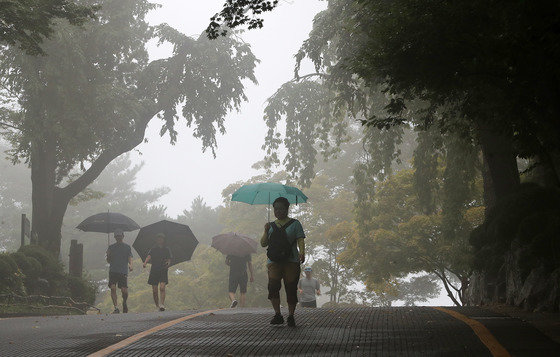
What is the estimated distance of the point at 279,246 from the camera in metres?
9.51

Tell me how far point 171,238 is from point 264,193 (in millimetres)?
6898

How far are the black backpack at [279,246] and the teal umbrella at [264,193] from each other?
279 cm

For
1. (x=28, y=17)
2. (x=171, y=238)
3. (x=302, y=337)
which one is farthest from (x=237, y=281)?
(x=302, y=337)

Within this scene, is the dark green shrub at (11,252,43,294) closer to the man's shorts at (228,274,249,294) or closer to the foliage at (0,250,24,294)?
the foliage at (0,250,24,294)

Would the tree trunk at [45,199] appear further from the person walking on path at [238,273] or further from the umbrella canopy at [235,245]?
the person walking on path at [238,273]

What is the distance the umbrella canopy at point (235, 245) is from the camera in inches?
781

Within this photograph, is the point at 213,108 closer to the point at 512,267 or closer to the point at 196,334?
the point at 512,267

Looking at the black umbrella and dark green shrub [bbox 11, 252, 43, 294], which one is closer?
the black umbrella

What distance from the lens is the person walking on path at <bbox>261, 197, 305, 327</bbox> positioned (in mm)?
9523

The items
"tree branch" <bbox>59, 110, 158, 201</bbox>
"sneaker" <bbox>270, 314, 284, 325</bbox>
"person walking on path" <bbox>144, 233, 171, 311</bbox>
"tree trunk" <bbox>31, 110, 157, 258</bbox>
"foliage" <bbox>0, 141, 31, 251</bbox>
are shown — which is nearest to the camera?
"sneaker" <bbox>270, 314, 284, 325</bbox>

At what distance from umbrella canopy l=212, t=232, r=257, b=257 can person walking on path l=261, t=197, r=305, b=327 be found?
10144 mm

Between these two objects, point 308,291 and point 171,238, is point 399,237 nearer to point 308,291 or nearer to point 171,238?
point 308,291

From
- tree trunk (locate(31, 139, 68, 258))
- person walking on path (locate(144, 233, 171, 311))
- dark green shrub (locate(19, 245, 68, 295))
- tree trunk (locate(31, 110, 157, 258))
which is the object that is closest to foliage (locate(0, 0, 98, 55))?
person walking on path (locate(144, 233, 171, 311))

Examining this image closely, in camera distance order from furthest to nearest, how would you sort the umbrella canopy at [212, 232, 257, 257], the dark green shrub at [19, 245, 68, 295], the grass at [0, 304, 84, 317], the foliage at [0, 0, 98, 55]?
the dark green shrub at [19, 245, 68, 295] < the umbrella canopy at [212, 232, 257, 257] < the grass at [0, 304, 84, 317] < the foliage at [0, 0, 98, 55]
